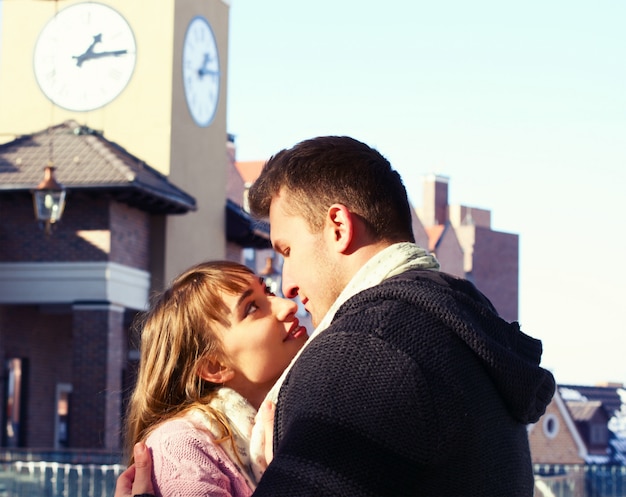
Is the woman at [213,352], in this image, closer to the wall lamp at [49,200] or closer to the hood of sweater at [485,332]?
the hood of sweater at [485,332]

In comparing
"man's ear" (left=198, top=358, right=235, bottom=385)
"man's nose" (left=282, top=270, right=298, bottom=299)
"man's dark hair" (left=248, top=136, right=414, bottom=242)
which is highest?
"man's dark hair" (left=248, top=136, right=414, bottom=242)

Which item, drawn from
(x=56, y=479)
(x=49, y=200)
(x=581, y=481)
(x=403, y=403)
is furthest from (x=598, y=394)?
(x=403, y=403)

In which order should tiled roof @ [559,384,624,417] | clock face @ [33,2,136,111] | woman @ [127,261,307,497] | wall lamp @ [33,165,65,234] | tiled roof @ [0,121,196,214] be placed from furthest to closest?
tiled roof @ [559,384,624,417] < clock face @ [33,2,136,111] < tiled roof @ [0,121,196,214] < wall lamp @ [33,165,65,234] < woman @ [127,261,307,497]

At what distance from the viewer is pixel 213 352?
11.4ft

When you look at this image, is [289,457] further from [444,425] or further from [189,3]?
[189,3]

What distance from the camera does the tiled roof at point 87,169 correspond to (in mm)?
23891

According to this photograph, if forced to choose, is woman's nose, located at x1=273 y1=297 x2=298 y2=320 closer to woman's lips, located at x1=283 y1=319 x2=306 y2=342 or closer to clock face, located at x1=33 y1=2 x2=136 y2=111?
woman's lips, located at x1=283 y1=319 x2=306 y2=342

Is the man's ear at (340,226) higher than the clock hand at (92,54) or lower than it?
lower

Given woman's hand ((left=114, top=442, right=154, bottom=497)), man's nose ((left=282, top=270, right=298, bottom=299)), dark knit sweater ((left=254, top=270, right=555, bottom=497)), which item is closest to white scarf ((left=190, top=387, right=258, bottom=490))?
woman's hand ((left=114, top=442, right=154, bottom=497))

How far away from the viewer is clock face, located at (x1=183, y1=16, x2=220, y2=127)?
2833cm

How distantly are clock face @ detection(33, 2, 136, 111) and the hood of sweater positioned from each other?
2517cm

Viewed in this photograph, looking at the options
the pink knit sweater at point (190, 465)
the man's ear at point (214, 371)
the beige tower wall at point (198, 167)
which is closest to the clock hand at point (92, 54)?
the beige tower wall at point (198, 167)

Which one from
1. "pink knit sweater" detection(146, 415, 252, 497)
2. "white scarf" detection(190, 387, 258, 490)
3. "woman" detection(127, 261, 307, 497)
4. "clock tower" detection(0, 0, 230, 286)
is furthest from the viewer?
"clock tower" detection(0, 0, 230, 286)

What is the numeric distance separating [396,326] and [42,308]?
964 inches
